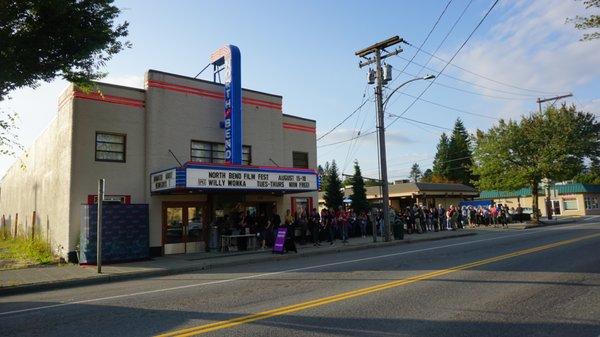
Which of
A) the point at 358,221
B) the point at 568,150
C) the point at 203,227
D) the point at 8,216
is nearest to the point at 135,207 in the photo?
the point at 203,227

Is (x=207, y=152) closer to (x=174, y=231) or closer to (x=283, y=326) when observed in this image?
(x=174, y=231)

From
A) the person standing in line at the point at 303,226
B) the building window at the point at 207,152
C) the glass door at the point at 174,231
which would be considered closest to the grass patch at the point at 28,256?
the glass door at the point at 174,231

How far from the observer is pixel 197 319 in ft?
23.2

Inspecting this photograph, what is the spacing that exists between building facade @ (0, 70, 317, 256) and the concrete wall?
0.04 m

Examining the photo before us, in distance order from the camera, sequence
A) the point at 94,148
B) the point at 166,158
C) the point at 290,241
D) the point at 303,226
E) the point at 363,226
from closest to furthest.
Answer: the point at 94,148
the point at 290,241
the point at 166,158
the point at 303,226
the point at 363,226

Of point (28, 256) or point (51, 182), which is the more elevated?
point (51, 182)

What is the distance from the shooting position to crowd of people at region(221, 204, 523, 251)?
1959 centimetres

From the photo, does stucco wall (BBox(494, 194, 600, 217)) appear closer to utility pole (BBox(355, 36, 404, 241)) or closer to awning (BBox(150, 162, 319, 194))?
utility pole (BBox(355, 36, 404, 241))

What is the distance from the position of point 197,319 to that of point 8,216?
33.3 metres

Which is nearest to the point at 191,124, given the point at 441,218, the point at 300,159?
the point at 300,159

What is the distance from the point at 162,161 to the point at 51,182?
5.02 metres

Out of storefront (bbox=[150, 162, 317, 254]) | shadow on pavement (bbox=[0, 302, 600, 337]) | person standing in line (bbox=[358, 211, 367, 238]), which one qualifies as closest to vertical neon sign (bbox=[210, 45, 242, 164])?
storefront (bbox=[150, 162, 317, 254])

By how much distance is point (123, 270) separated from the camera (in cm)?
1388

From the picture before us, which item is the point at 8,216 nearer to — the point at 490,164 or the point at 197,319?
the point at 197,319
